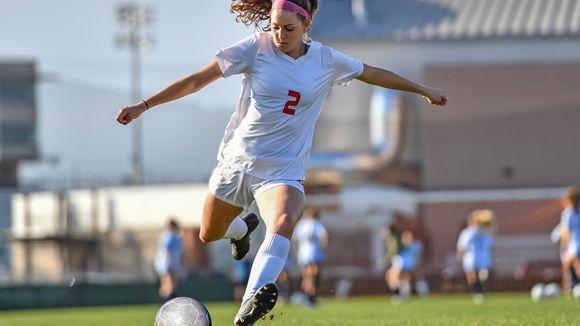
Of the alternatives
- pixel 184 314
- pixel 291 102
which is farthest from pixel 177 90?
pixel 184 314

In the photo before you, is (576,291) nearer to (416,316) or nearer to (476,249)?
(476,249)

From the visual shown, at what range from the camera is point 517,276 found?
39.9 m

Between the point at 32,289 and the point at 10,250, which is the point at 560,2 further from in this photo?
the point at 32,289

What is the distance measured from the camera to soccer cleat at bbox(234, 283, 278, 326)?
331 inches

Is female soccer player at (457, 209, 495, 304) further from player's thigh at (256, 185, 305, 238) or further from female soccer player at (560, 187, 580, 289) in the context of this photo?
player's thigh at (256, 185, 305, 238)

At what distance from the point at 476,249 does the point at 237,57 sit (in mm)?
19602

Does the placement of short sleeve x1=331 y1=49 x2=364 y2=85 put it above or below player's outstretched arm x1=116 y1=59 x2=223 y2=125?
above

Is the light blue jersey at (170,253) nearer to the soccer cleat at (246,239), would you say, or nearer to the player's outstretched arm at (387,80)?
the soccer cleat at (246,239)

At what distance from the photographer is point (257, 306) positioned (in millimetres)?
8414

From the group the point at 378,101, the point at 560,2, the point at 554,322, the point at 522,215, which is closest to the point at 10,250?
the point at 378,101

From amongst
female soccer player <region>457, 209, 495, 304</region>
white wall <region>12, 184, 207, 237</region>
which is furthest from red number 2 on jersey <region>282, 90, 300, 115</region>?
white wall <region>12, 184, 207, 237</region>

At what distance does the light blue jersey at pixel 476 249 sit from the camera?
2819cm

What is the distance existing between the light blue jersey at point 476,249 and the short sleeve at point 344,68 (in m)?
19.0

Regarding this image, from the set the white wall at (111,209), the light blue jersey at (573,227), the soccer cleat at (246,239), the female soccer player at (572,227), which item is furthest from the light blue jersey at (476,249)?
the white wall at (111,209)
